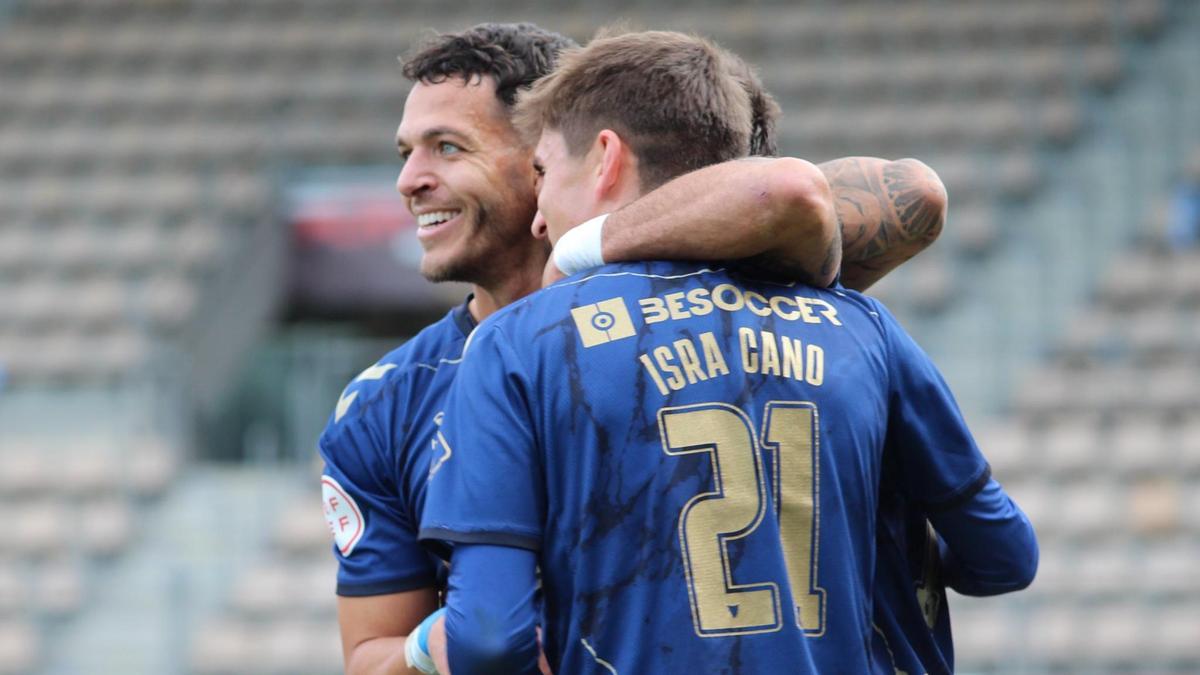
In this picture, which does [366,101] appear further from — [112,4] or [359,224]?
[112,4]

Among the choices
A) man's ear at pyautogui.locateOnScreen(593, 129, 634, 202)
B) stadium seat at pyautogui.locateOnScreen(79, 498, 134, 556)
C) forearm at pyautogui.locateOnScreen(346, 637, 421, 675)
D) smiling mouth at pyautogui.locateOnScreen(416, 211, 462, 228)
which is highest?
smiling mouth at pyautogui.locateOnScreen(416, 211, 462, 228)

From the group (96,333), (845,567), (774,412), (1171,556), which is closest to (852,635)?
(845,567)

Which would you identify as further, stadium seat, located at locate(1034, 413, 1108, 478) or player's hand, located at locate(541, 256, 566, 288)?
stadium seat, located at locate(1034, 413, 1108, 478)

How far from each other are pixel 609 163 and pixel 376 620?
743 millimetres

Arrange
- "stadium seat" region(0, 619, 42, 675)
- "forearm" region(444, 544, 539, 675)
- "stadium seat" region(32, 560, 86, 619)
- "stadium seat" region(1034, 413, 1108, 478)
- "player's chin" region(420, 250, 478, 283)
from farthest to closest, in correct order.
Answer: "stadium seat" region(32, 560, 86, 619), "stadium seat" region(1034, 413, 1108, 478), "stadium seat" region(0, 619, 42, 675), "player's chin" region(420, 250, 478, 283), "forearm" region(444, 544, 539, 675)

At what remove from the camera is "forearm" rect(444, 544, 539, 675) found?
172 cm

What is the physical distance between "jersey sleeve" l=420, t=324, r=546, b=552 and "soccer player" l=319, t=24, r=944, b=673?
0.19 feet

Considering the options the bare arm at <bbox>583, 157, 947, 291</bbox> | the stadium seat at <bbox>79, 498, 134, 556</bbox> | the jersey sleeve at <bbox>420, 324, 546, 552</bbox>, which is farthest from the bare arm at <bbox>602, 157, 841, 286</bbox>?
the stadium seat at <bbox>79, 498, 134, 556</bbox>

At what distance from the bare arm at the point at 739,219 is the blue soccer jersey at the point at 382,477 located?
0.46 meters

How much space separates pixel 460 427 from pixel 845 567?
0.48 meters

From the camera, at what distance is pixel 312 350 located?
7000 mm

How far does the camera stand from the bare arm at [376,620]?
2174 millimetres

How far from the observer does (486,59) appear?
2.43 metres

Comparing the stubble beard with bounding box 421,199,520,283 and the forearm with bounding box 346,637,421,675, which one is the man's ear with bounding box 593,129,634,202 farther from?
the forearm with bounding box 346,637,421,675
